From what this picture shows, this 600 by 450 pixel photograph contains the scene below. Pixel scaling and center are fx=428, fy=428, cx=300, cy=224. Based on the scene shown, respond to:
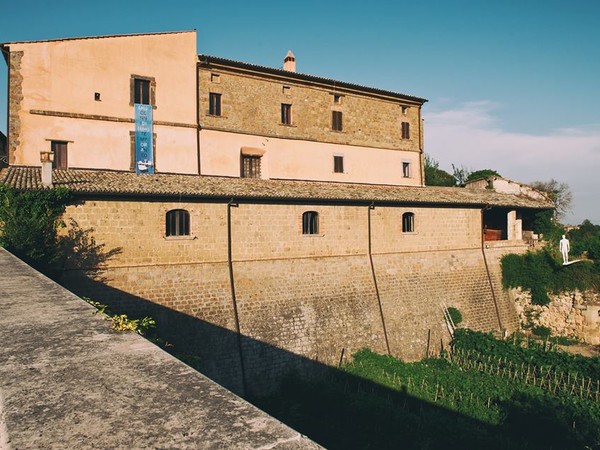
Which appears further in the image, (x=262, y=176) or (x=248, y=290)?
(x=262, y=176)

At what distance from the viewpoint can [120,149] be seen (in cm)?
Answer: 2017

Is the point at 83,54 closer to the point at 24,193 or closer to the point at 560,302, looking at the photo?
the point at 24,193

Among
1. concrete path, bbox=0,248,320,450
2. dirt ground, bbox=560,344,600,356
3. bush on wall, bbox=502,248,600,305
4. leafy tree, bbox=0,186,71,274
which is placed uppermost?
leafy tree, bbox=0,186,71,274

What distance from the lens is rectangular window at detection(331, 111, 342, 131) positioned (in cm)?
2550

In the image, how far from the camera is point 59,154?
1909 cm

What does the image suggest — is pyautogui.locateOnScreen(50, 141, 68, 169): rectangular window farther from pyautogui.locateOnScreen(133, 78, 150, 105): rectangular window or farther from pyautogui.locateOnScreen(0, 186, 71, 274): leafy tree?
pyautogui.locateOnScreen(0, 186, 71, 274): leafy tree

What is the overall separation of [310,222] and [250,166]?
20.2 ft

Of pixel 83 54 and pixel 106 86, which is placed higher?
pixel 83 54

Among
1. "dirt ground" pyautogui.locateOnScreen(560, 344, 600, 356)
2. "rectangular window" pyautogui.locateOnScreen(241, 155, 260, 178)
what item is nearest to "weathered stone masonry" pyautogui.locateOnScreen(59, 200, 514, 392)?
"dirt ground" pyautogui.locateOnScreen(560, 344, 600, 356)

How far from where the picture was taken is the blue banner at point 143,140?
2036cm

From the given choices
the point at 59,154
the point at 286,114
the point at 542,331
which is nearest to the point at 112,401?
the point at 59,154

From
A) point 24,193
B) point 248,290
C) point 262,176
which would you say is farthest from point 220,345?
point 262,176

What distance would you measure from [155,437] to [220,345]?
13.9 meters

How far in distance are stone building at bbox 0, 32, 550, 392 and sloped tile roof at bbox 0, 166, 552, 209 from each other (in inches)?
4.3
